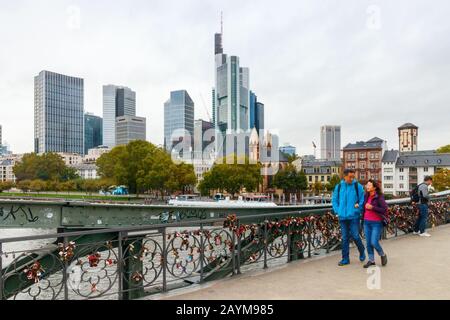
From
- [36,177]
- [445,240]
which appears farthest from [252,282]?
[36,177]

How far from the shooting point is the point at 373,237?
7.04 m

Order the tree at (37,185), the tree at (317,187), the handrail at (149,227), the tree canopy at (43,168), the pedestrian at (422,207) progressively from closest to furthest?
the handrail at (149,227), the pedestrian at (422,207), the tree at (317,187), the tree at (37,185), the tree canopy at (43,168)

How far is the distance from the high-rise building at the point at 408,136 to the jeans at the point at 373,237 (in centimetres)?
13190

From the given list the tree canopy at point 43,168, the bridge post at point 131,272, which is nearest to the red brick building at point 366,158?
the tree canopy at point 43,168

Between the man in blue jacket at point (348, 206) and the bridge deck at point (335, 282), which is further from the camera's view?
the man in blue jacket at point (348, 206)

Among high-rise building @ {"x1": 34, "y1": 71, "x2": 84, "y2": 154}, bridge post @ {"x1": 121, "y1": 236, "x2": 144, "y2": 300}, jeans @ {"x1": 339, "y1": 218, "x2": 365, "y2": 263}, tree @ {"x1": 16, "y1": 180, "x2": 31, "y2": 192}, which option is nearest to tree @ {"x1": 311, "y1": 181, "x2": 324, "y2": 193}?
tree @ {"x1": 16, "y1": 180, "x2": 31, "y2": 192}

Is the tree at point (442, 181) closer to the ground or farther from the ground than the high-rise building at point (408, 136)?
closer to the ground

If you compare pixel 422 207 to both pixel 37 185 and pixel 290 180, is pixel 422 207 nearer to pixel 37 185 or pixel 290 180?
pixel 290 180

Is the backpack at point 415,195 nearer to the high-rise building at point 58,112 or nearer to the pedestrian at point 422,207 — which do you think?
the pedestrian at point 422,207

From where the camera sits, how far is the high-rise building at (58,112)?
179 m

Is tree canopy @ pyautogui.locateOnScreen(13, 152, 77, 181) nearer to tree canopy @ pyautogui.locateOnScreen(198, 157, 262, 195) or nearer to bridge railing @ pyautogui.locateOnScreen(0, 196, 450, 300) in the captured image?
tree canopy @ pyautogui.locateOnScreen(198, 157, 262, 195)
